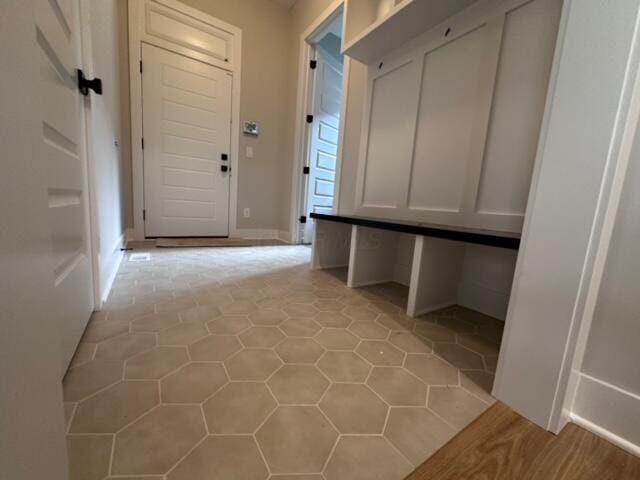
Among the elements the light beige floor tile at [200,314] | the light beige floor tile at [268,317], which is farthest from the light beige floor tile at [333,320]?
the light beige floor tile at [200,314]

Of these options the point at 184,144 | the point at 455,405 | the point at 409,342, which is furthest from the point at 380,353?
the point at 184,144

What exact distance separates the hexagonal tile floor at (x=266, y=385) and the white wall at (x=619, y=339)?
265 millimetres

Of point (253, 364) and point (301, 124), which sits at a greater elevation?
point (301, 124)

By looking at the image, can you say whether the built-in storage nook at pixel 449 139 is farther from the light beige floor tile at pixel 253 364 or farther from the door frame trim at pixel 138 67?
the door frame trim at pixel 138 67

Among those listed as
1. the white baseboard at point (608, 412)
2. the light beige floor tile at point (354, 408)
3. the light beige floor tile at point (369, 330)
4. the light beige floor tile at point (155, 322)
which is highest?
the white baseboard at point (608, 412)

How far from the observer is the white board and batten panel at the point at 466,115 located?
118cm

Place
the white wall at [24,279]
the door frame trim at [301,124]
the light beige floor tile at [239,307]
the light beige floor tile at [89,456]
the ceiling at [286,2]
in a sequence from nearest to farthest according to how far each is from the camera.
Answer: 1. the white wall at [24,279]
2. the light beige floor tile at [89,456]
3. the light beige floor tile at [239,307]
4. the door frame trim at [301,124]
5. the ceiling at [286,2]

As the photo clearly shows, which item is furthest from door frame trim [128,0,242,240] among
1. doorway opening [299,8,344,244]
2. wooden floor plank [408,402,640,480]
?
wooden floor plank [408,402,640,480]

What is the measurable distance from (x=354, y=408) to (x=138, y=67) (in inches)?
140

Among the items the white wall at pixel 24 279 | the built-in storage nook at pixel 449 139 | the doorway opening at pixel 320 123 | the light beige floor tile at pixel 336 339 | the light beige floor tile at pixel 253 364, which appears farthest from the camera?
the doorway opening at pixel 320 123

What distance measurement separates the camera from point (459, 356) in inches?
42.3

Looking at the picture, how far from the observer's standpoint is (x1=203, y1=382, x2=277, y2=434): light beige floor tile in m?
0.68

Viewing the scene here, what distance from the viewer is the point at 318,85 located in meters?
3.23

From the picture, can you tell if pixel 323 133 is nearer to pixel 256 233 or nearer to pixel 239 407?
pixel 256 233
